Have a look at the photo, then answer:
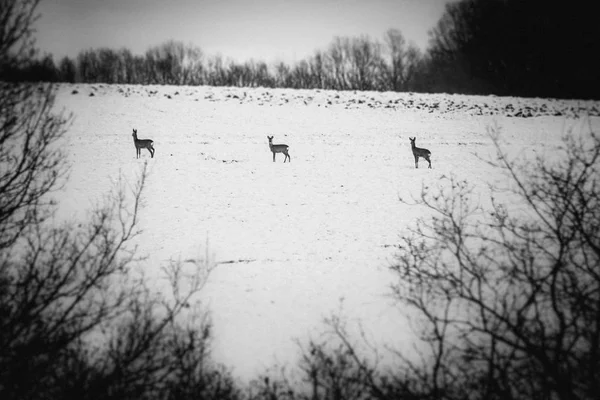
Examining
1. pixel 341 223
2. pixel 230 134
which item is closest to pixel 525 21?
pixel 230 134

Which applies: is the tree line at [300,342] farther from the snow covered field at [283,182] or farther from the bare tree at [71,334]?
the snow covered field at [283,182]

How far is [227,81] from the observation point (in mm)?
52406

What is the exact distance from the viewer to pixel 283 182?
1313 cm

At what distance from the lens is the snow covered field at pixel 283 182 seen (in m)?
7.39

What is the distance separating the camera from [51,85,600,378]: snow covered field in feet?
24.3

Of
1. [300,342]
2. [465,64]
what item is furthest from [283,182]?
[465,64]

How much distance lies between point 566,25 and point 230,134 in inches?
1542

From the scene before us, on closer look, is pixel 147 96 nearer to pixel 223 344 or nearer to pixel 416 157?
pixel 416 157

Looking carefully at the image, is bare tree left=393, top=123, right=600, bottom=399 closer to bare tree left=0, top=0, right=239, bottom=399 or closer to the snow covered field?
the snow covered field

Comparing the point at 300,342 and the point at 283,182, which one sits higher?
the point at 283,182

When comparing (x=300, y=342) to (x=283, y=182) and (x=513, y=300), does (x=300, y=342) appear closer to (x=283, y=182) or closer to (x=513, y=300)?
(x=513, y=300)

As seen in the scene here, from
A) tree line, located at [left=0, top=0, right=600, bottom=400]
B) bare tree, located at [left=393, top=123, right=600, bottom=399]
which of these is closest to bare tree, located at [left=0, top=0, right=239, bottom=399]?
tree line, located at [left=0, top=0, right=600, bottom=400]

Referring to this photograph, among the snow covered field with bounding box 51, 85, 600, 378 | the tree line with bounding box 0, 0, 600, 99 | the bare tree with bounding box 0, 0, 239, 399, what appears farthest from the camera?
the tree line with bounding box 0, 0, 600, 99

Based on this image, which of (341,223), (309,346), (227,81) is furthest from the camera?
(227,81)
